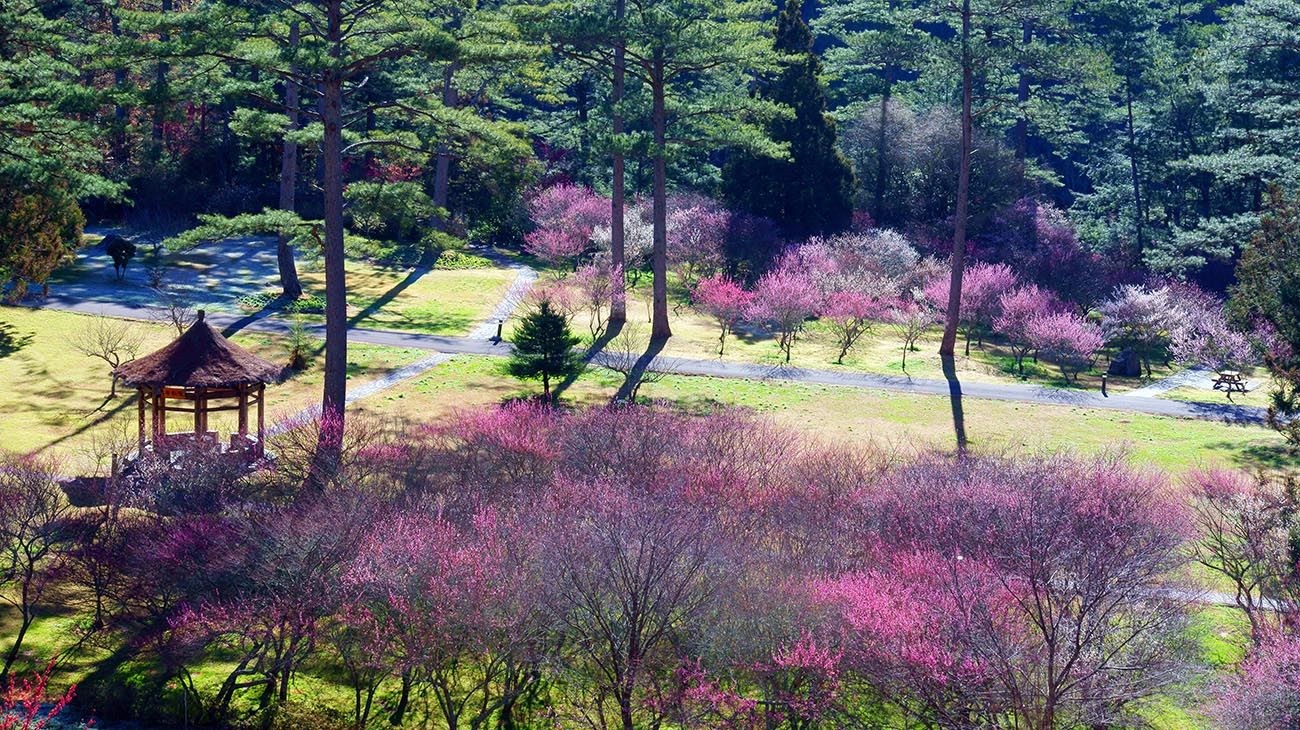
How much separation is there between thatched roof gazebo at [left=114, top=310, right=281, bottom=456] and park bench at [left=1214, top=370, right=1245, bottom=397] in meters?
25.2

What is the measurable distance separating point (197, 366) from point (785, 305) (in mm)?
17596

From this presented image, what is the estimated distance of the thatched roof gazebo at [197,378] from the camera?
21.3m

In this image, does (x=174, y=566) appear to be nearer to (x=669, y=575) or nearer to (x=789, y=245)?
(x=669, y=575)

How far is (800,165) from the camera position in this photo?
45.8 metres

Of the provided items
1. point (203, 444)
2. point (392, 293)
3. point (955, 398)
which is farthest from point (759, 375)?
point (203, 444)

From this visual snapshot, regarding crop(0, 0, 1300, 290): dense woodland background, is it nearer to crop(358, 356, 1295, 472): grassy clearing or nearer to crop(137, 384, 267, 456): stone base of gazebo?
crop(358, 356, 1295, 472): grassy clearing

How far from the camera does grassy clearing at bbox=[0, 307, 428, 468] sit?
2384 centimetres

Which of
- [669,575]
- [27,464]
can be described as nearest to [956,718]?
[669,575]

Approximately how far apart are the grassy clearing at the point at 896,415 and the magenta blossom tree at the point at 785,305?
3.93 meters

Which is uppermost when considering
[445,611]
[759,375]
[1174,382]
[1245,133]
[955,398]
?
[1245,133]

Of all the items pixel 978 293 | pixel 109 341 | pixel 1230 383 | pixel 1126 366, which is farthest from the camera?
pixel 978 293

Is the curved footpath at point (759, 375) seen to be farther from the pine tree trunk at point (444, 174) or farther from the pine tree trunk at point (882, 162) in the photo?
the pine tree trunk at point (882, 162)

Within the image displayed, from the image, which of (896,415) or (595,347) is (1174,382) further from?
(595,347)

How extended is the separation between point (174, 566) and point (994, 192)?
128 feet
